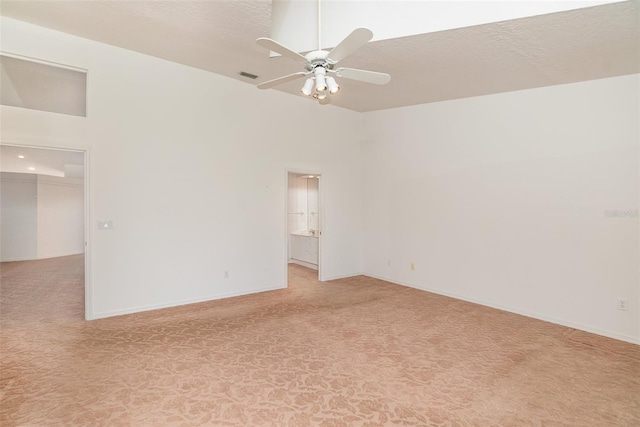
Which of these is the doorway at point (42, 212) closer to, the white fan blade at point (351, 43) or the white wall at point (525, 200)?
the white fan blade at point (351, 43)

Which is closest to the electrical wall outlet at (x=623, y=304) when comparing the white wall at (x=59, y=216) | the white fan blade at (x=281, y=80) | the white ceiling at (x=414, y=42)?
the white ceiling at (x=414, y=42)

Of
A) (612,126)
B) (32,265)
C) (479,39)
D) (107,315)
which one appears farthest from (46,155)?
(612,126)

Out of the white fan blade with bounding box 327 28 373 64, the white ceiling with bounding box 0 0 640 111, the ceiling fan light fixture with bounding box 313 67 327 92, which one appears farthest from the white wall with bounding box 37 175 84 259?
the white fan blade with bounding box 327 28 373 64

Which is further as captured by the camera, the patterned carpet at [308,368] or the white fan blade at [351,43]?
the patterned carpet at [308,368]

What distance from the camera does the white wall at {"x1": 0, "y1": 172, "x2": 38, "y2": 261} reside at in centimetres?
786

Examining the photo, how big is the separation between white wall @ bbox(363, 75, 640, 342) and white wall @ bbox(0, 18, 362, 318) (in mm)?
2208

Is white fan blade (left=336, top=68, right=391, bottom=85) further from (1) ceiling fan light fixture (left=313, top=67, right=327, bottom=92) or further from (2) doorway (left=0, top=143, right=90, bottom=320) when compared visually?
(2) doorway (left=0, top=143, right=90, bottom=320)

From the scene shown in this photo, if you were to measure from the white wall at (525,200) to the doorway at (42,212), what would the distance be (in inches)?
289

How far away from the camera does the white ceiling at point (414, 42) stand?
2924 millimetres

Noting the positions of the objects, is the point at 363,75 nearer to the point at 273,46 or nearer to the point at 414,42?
the point at 273,46

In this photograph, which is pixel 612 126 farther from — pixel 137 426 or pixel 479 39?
pixel 137 426

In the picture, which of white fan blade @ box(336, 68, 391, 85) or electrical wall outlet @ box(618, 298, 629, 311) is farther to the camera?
electrical wall outlet @ box(618, 298, 629, 311)

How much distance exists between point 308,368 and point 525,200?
376cm

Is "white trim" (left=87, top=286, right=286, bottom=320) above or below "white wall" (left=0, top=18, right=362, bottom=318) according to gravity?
below
